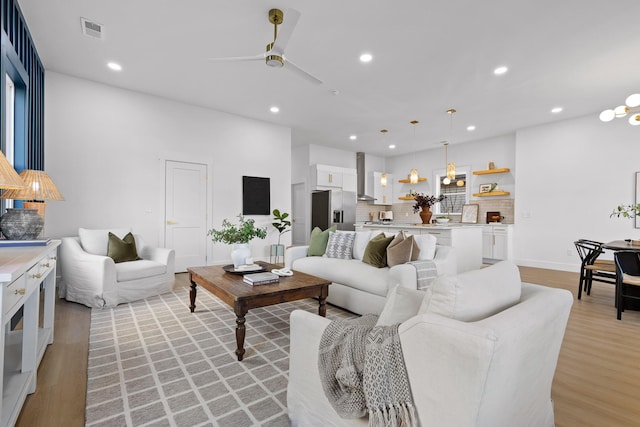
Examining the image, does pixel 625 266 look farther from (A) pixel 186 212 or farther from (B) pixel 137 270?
(A) pixel 186 212

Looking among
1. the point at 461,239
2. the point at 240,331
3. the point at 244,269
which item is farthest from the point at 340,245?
the point at 461,239

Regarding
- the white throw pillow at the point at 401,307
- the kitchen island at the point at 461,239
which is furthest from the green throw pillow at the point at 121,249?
the kitchen island at the point at 461,239

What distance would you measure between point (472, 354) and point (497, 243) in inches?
262

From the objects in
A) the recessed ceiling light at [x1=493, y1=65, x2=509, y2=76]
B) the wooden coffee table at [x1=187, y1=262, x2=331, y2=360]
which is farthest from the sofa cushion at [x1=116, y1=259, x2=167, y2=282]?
the recessed ceiling light at [x1=493, y1=65, x2=509, y2=76]

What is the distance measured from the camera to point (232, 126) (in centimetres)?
577

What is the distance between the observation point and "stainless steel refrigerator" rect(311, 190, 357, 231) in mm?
7543

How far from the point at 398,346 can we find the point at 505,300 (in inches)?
21.7

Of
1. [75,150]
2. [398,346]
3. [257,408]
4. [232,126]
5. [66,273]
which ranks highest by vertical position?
[232,126]

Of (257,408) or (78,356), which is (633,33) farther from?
(78,356)

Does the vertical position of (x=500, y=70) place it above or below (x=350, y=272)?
above

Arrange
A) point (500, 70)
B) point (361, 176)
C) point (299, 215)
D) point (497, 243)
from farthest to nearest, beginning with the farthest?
point (361, 176)
point (299, 215)
point (497, 243)
point (500, 70)

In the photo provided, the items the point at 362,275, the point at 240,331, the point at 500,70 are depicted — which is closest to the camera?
the point at 240,331

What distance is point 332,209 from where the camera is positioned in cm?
756

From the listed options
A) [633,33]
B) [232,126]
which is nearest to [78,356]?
[232,126]
